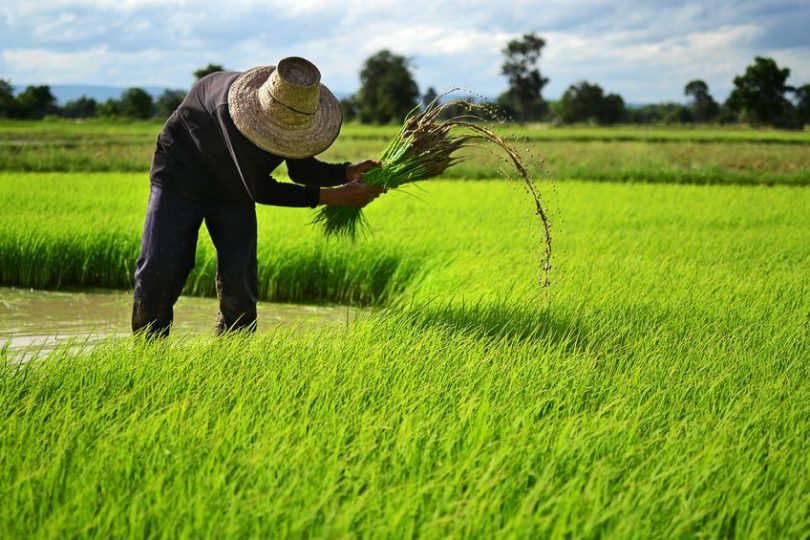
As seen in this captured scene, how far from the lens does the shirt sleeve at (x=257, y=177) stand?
10.9 ft

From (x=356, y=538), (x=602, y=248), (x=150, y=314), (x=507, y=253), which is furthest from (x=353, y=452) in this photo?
(x=602, y=248)

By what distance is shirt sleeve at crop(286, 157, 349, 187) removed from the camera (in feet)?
12.1

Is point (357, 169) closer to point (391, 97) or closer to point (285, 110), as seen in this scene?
point (285, 110)

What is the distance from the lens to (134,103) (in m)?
61.2

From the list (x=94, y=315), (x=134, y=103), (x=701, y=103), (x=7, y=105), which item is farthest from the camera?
(x=701, y=103)

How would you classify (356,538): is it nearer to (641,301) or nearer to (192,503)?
(192,503)

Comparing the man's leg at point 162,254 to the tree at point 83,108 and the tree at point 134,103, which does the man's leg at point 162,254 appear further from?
the tree at point 83,108

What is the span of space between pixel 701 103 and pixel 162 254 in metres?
96.8

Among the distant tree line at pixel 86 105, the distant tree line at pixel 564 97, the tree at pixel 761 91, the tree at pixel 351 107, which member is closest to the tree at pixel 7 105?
the distant tree line at pixel 86 105

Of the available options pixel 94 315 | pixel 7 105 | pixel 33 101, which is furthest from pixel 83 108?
pixel 94 315

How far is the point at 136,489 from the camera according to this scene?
80.9 inches

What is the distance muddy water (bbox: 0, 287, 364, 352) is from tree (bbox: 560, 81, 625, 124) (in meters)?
73.7

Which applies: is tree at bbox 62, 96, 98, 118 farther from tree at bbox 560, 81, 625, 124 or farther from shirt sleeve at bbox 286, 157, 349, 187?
shirt sleeve at bbox 286, 157, 349, 187

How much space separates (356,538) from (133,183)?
27.7ft
